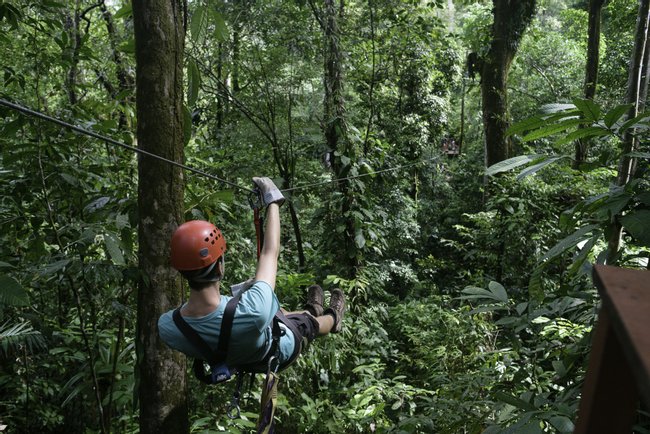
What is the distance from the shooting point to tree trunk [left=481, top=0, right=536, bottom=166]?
8.32 meters

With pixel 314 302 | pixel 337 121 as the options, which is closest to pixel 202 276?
pixel 314 302

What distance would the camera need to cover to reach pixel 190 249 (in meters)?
1.95

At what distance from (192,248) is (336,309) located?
2.00 m

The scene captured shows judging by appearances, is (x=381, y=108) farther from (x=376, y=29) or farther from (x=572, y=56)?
(x=572, y=56)

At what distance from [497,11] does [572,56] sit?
7.82 meters

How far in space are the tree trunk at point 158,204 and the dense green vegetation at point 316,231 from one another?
0.54 feet

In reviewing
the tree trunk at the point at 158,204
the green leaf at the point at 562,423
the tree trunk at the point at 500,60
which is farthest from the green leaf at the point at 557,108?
the tree trunk at the point at 500,60

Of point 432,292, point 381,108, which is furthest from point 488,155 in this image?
point 432,292

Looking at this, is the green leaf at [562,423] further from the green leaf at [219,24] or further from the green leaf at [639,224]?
the green leaf at [219,24]

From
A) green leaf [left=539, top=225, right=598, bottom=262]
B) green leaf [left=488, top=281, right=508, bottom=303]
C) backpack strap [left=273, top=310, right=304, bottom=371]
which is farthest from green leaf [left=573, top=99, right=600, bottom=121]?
backpack strap [left=273, top=310, right=304, bottom=371]

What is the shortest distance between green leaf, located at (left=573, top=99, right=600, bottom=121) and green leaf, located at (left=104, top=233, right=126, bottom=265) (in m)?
1.85

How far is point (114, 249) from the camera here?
2.08 meters

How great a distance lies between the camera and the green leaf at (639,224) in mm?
1208

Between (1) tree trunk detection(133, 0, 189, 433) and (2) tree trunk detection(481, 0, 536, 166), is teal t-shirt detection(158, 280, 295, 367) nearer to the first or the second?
(1) tree trunk detection(133, 0, 189, 433)
